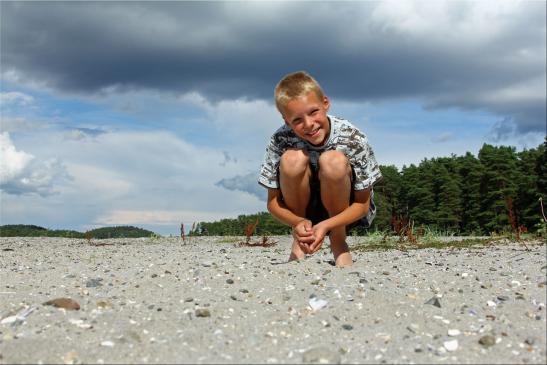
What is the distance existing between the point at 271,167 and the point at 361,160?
2.27ft

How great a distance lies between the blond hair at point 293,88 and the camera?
400 cm

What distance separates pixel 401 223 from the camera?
866cm

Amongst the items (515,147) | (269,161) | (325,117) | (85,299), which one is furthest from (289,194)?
(515,147)

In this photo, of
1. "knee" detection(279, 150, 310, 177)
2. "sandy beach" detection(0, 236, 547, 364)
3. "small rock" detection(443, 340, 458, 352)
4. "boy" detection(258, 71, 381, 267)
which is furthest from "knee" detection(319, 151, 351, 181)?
"small rock" detection(443, 340, 458, 352)

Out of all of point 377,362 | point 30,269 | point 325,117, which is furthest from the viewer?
point 30,269

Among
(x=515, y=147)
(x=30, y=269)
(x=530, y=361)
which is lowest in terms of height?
(x=530, y=361)

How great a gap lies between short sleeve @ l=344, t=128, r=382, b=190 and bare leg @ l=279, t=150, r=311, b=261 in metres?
0.35

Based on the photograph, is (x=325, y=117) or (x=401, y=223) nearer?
(x=325, y=117)

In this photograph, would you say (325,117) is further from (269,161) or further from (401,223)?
(401,223)

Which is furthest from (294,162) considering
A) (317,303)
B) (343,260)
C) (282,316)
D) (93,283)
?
(93,283)

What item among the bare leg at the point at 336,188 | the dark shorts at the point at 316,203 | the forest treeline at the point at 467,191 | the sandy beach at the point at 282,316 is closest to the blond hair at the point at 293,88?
the bare leg at the point at 336,188

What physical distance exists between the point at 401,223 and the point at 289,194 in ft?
15.1

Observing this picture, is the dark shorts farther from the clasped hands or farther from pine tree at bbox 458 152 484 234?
pine tree at bbox 458 152 484 234

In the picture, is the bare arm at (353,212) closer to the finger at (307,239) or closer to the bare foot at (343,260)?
the finger at (307,239)
